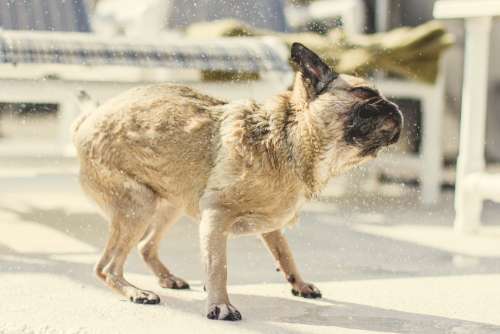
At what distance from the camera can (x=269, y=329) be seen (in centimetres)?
232

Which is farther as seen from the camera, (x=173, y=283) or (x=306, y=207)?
(x=306, y=207)

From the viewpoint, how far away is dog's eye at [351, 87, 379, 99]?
2.36 metres

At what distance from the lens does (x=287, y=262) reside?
8.86 feet

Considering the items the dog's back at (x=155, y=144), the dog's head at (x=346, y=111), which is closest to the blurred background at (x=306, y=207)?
the dog's back at (x=155, y=144)

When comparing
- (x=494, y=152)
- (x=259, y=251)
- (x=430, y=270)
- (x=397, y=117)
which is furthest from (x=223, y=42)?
(x=494, y=152)

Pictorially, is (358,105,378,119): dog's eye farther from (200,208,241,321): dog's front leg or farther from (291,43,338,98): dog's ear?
(200,208,241,321): dog's front leg

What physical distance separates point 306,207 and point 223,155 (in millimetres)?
2031

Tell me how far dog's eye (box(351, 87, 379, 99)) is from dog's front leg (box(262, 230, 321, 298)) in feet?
1.79

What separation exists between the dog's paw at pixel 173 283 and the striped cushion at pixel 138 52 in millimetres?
1250

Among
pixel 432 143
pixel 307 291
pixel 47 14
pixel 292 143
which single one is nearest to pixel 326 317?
pixel 307 291

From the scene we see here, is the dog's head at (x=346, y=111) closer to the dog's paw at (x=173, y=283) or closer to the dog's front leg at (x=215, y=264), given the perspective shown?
the dog's front leg at (x=215, y=264)

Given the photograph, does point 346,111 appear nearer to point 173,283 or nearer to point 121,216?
point 121,216

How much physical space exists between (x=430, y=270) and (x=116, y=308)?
3.84ft

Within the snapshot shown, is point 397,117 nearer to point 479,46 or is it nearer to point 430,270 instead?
point 430,270
